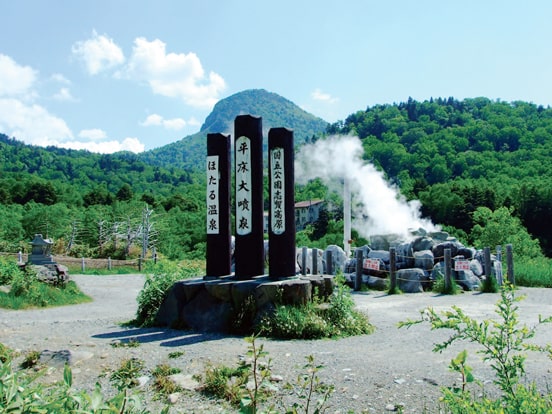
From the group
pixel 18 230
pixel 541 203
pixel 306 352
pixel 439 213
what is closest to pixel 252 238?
pixel 306 352

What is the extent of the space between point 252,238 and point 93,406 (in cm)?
719

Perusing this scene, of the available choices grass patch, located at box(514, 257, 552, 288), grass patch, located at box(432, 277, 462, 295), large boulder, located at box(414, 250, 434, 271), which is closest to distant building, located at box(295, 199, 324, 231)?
grass patch, located at box(514, 257, 552, 288)

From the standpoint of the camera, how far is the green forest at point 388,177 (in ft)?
119

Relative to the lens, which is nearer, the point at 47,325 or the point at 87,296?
the point at 47,325

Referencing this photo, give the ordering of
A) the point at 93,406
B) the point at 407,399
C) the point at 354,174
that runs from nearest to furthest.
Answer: the point at 93,406
the point at 407,399
the point at 354,174

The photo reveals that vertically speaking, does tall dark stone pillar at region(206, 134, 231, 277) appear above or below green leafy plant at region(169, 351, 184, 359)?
above

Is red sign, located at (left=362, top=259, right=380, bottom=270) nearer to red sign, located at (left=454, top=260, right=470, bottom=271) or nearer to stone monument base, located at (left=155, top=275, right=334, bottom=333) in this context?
red sign, located at (left=454, top=260, right=470, bottom=271)

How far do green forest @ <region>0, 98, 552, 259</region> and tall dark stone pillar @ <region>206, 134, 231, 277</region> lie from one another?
79.9 feet

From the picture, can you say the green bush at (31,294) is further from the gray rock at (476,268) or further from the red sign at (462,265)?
the gray rock at (476,268)

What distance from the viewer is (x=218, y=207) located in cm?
931

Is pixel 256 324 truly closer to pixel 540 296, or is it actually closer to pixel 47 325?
pixel 47 325

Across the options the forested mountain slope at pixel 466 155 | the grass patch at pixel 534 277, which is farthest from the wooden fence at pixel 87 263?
the forested mountain slope at pixel 466 155

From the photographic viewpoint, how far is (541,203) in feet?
135

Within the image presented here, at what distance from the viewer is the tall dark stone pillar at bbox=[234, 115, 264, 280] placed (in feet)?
29.2
